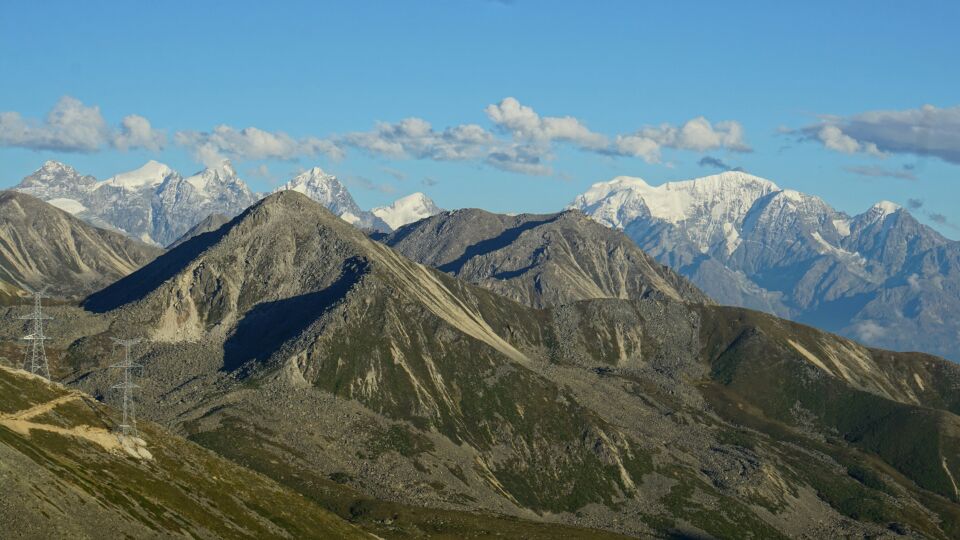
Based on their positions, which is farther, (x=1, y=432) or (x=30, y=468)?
(x=1, y=432)

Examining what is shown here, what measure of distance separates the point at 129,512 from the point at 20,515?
82.0ft

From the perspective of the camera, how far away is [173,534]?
191875mm

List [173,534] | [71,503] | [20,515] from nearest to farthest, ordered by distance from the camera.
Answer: [20,515] < [71,503] < [173,534]

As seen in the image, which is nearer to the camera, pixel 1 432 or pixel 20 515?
pixel 20 515

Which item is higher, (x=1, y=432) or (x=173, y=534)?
(x=1, y=432)

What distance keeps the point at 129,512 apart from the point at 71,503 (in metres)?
12.1

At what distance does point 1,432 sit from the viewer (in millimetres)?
194750

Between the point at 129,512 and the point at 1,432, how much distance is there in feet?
86.6

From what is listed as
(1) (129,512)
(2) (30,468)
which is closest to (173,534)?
(1) (129,512)

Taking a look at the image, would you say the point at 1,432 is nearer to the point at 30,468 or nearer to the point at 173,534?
the point at 30,468

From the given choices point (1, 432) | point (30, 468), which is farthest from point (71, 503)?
point (1, 432)

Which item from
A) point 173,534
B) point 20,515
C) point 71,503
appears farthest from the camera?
point 173,534

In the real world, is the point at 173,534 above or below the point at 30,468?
below

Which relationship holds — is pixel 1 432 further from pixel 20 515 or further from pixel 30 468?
pixel 20 515
